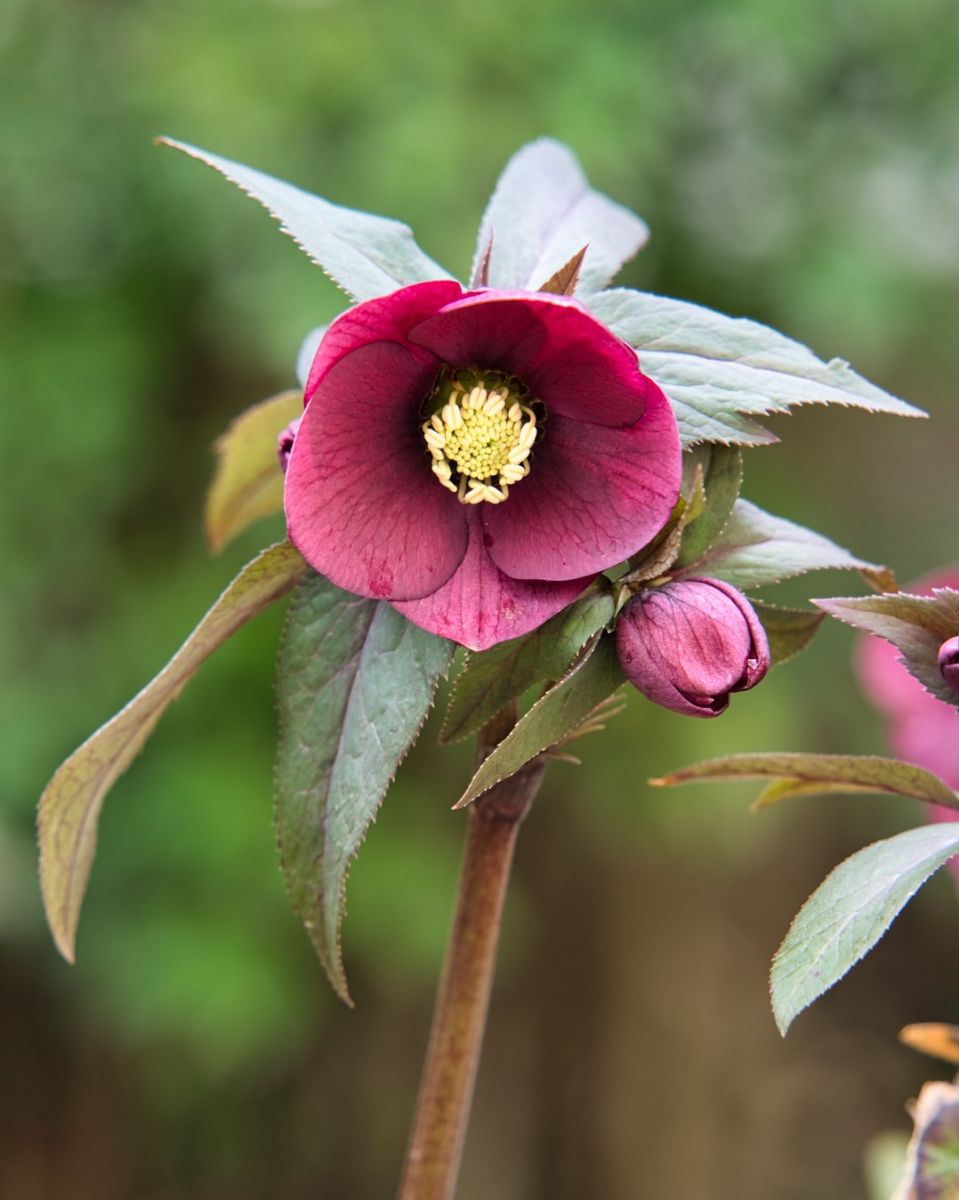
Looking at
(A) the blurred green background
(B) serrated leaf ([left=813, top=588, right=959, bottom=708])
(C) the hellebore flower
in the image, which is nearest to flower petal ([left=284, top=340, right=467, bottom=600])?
(C) the hellebore flower

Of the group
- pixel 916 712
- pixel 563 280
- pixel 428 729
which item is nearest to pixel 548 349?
pixel 563 280

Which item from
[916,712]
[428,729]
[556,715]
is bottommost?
[428,729]

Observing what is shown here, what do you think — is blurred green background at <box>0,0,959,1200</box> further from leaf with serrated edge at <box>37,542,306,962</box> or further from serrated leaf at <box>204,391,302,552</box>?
leaf with serrated edge at <box>37,542,306,962</box>

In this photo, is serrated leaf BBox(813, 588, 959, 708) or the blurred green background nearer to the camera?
serrated leaf BBox(813, 588, 959, 708)

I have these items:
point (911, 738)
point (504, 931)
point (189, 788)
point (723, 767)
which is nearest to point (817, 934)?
point (723, 767)

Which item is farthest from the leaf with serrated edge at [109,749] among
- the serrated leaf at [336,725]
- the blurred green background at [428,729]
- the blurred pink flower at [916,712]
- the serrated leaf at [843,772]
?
the blurred green background at [428,729]

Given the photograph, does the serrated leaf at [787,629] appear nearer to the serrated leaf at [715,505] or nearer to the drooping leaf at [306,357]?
the serrated leaf at [715,505]

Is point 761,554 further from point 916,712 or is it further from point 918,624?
point 916,712
